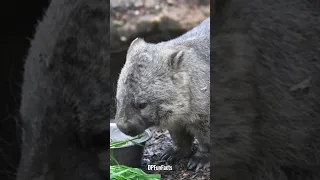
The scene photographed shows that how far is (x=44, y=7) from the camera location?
4.09 feet

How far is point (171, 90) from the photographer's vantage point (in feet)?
4.36

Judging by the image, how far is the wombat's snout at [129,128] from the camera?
1322mm

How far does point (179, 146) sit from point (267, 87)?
265 millimetres

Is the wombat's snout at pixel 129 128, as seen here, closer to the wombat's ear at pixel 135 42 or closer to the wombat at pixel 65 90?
the wombat at pixel 65 90

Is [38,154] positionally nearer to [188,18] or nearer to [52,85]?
[52,85]

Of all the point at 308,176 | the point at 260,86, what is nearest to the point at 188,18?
the point at 260,86

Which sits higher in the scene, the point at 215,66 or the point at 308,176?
the point at 215,66

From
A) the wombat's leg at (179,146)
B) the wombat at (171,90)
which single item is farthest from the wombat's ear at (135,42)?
the wombat's leg at (179,146)

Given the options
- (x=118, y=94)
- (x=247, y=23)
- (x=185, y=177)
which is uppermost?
(x=247, y=23)

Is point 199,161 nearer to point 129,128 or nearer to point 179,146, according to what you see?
point 179,146

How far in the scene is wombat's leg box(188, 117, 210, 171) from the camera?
1.28 m

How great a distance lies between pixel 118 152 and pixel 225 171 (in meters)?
0.27

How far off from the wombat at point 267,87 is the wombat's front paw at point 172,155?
0.08 metres

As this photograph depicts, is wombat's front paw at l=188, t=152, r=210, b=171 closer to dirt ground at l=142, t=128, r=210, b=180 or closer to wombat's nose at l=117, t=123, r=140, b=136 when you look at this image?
dirt ground at l=142, t=128, r=210, b=180
